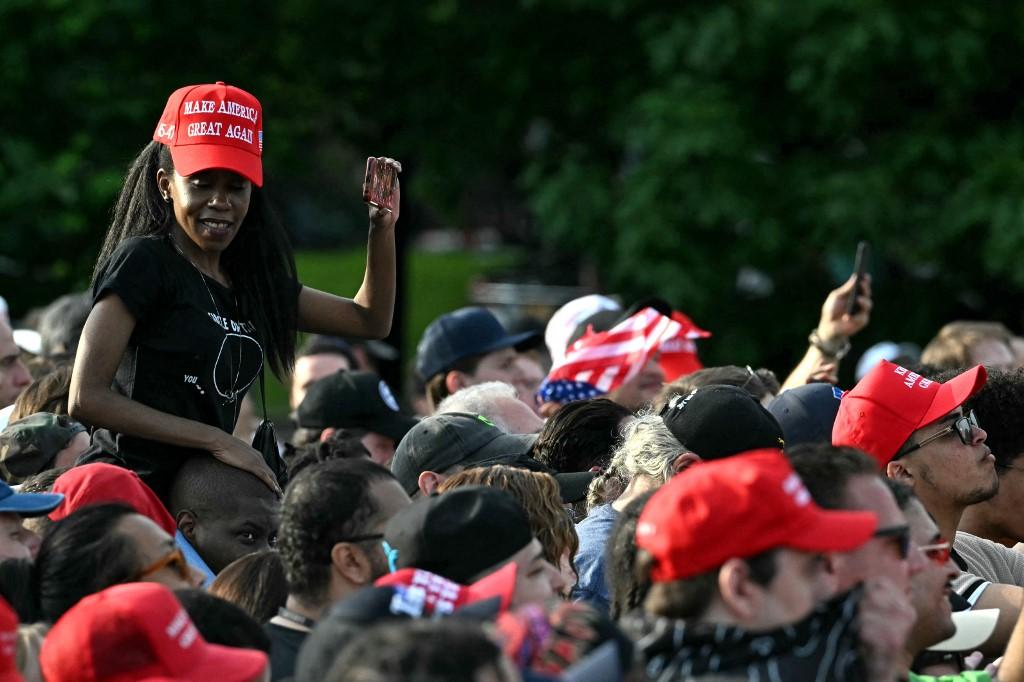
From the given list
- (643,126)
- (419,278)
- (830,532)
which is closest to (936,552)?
(830,532)

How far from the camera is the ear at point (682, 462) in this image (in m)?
5.08

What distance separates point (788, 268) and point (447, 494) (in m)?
10.3

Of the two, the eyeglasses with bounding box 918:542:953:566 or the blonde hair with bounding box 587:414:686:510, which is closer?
the eyeglasses with bounding box 918:542:953:566

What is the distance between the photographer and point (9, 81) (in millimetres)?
12484

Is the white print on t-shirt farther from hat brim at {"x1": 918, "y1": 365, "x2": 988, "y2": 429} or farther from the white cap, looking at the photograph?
the white cap

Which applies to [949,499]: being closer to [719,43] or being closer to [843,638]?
[843,638]

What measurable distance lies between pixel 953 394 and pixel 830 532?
2.29 m

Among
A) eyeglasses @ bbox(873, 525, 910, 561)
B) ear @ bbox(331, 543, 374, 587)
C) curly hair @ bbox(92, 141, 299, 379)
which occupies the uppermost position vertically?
curly hair @ bbox(92, 141, 299, 379)

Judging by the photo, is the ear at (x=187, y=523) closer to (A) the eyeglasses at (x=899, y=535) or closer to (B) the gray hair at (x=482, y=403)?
(B) the gray hair at (x=482, y=403)

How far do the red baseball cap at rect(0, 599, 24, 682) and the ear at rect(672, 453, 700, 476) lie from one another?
227 centimetres

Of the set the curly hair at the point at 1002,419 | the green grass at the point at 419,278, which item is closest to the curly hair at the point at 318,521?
the curly hair at the point at 1002,419

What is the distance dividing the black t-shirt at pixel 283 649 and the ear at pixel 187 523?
0.89 metres

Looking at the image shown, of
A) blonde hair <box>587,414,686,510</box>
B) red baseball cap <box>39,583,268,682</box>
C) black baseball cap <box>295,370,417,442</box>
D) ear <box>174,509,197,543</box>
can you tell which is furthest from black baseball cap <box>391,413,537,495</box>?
red baseball cap <box>39,583,268,682</box>

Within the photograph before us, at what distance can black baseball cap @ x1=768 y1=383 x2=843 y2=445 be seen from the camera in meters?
6.10
